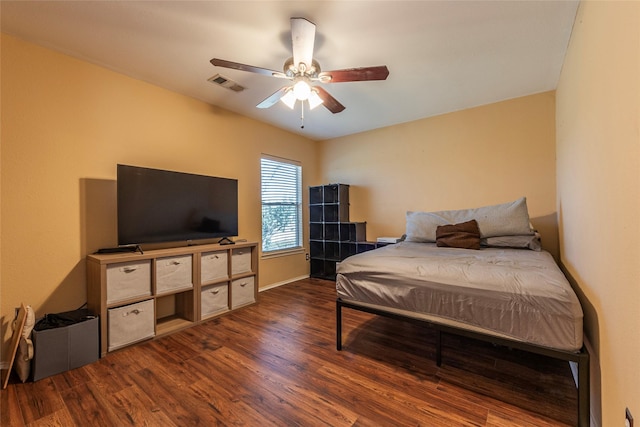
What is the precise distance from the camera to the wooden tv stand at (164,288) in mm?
2117

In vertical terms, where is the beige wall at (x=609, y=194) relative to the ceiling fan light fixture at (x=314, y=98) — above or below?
below

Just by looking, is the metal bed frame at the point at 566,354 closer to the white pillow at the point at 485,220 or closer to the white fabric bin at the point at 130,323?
the white pillow at the point at 485,220

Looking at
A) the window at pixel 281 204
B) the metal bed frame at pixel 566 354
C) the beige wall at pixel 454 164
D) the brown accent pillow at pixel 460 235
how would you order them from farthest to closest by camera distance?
the window at pixel 281 204 → the beige wall at pixel 454 164 → the brown accent pillow at pixel 460 235 → the metal bed frame at pixel 566 354

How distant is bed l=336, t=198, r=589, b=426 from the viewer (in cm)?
132

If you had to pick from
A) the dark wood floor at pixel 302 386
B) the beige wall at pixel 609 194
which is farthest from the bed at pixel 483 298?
the dark wood floor at pixel 302 386

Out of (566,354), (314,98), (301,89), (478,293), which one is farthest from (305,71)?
(566,354)

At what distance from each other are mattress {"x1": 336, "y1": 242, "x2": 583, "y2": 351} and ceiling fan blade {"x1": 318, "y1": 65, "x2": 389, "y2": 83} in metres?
1.40

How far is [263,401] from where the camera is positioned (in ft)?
5.15

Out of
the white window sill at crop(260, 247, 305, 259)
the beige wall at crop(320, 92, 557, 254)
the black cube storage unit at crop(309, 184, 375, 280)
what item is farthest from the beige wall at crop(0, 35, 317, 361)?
the beige wall at crop(320, 92, 557, 254)

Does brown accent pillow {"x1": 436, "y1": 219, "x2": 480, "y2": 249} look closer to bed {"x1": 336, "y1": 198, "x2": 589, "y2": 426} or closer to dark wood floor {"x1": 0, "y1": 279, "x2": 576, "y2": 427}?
bed {"x1": 336, "y1": 198, "x2": 589, "y2": 426}

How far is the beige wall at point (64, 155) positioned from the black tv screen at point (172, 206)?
0.27 meters

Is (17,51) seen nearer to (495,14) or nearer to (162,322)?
(162,322)

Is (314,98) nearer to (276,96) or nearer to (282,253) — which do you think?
(276,96)

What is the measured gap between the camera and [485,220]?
2.83m
